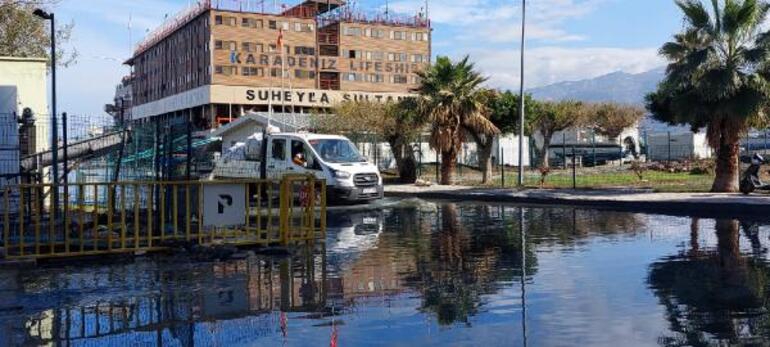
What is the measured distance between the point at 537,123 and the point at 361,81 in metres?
50.0

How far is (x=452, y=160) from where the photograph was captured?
3522 cm

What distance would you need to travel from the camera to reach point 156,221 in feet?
47.3

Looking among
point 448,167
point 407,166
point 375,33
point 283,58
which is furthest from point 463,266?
point 375,33

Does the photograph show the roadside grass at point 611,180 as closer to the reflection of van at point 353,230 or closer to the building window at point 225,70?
the reflection of van at point 353,230

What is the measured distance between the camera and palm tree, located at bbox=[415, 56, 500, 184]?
111 feet

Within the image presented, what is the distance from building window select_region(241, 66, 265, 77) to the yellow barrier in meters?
87.9

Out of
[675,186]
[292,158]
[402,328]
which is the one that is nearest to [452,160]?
[675,186]

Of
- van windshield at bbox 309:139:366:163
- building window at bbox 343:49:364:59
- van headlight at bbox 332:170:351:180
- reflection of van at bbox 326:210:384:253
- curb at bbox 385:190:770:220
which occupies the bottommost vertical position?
reflection of van at bbox 326:210:384:253

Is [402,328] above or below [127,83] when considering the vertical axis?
below

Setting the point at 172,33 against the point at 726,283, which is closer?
the point at 726,283

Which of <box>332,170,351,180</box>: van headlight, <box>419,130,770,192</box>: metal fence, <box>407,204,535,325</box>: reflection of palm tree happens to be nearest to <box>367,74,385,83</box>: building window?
<box>419,130,770,192</box>: metal fence

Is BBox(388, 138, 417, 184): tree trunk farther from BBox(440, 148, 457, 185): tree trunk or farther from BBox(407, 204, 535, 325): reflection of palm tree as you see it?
BBox(407, 204, 535, 325): reflection of palm tree

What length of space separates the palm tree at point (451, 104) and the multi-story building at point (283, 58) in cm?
6140

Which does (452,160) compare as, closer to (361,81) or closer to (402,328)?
(402,328)
